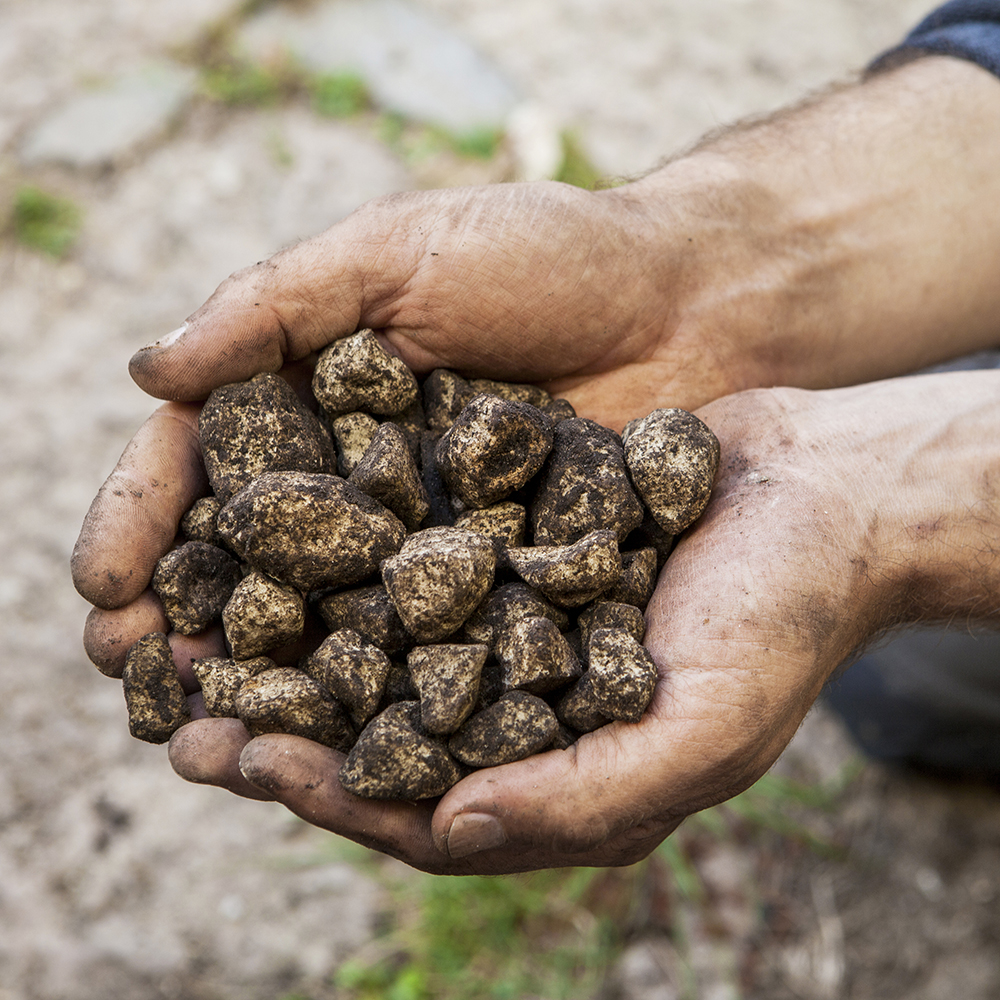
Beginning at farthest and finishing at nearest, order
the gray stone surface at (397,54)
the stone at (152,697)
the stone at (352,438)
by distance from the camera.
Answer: the gray stone surface at (397,54) → the stone at (352,438) → the stone at (152,697)

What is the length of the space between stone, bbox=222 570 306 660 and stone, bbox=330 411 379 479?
0.38 m

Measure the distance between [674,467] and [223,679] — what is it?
1.03m

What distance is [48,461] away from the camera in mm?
4070

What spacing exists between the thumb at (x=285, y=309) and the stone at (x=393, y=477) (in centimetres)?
32

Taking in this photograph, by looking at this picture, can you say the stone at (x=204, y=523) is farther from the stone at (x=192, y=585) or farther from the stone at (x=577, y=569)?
the stone at (x=577, y=569)

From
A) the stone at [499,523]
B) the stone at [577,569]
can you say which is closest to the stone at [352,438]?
the stone at [499,523]

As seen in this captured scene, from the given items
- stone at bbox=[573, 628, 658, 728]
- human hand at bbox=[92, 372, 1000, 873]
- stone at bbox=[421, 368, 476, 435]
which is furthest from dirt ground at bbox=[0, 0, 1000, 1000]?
stone at bbox=[421, 368, 476, 435]

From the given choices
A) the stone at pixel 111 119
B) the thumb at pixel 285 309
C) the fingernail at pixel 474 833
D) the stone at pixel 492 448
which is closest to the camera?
the fingernail at pixel 474 833

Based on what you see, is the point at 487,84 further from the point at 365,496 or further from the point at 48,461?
the point at 365,496

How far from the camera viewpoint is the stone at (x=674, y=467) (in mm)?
2066

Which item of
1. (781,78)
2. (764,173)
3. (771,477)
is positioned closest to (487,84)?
(781,78)

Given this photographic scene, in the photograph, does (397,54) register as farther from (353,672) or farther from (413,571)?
(353,672)

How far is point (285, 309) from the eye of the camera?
2213 mm

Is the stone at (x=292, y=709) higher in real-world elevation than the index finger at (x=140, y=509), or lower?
lower
